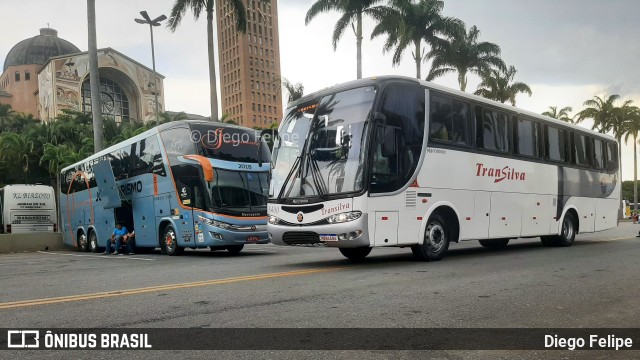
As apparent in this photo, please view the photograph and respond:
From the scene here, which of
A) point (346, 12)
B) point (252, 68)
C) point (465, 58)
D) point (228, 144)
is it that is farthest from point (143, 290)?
point (252, 68)

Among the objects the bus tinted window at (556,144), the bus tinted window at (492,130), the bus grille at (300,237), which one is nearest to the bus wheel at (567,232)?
the bus tinted window at (556,144)

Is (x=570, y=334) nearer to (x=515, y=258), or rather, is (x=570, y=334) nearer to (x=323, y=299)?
(x=323, y=299)

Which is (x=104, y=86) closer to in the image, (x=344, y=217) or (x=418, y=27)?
(x=418, y=27)

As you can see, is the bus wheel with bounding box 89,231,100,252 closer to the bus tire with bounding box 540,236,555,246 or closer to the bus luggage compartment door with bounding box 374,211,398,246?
the bus luggage compartment door with bounding box 374,211,398,246

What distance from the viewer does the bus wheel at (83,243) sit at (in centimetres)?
2163

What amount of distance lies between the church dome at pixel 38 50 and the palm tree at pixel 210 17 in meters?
79.9

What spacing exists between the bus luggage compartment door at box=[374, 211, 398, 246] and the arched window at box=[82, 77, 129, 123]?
7358 cm

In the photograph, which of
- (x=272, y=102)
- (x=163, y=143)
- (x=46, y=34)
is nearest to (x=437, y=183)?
(x=163, y=143)

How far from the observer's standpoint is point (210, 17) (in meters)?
28.0

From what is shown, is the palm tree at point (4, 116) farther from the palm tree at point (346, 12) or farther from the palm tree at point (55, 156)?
the palm tree at point (346, 12)

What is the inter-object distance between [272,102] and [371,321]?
452 feet

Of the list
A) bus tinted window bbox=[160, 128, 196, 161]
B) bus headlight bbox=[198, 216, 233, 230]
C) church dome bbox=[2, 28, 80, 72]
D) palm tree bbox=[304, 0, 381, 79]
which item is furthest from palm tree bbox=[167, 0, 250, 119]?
church dome bbox=[2, 28, 80, 72]

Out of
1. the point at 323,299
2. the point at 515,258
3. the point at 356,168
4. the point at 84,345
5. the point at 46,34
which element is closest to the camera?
the point at 84,345

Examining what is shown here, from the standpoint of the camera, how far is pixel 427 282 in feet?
24.7
